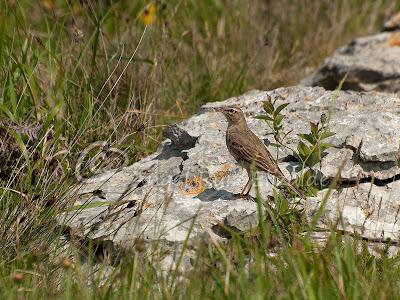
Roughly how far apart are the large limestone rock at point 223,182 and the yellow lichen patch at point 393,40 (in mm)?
2242

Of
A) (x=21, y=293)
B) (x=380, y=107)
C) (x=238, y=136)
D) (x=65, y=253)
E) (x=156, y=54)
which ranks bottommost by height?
(x=21, y=293)

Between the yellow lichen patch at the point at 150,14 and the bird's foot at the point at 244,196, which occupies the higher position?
the yellow lichen patch at the point at 150,14

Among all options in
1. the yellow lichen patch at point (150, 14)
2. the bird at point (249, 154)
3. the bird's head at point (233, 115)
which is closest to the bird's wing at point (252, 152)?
the bird at point (249, 154)

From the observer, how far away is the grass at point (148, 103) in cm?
376

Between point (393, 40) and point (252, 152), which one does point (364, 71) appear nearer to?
point (393, 40)

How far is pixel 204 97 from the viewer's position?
697 cm

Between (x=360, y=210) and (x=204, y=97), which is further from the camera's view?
(x=204, y=97)

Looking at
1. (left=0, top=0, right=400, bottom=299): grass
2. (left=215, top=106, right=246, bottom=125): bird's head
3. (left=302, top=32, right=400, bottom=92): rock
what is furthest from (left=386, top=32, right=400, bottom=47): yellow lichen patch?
(left=215, top=106, right=246, bottom=125): bird's head

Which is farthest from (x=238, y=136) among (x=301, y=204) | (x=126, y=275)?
(x=126, y=275)

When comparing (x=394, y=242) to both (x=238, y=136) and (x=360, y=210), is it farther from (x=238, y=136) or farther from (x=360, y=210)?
(x=238, y=136)

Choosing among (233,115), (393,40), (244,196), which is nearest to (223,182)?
(244,196)

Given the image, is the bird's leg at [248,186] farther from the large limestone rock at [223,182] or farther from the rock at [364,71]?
the rock at [364,71]

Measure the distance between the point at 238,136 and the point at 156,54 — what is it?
1732 millimetres

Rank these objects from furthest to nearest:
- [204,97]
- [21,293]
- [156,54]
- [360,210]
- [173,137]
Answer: [204,97], [156,54], [173,137], [360,210], [21,293]
